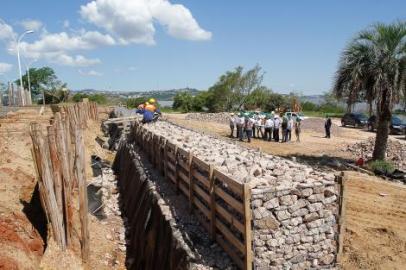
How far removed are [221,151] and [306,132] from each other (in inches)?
929

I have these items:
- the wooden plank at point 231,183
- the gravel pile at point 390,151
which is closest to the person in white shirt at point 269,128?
the gravel pile at point 390,151

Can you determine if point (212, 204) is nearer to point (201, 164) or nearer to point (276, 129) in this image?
point (201, 164)

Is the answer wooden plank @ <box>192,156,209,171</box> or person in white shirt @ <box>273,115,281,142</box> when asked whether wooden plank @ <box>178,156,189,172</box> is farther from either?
person in white shirt @ <box>273,115,281,142</box>

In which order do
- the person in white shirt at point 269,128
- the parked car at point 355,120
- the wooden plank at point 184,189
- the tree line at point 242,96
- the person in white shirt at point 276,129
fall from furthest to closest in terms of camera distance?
1. the tree line at point 242,96
2. the parked car at point 355,120
3. the person in white shirt at point 269,128
4. the person in white shirt at point 276,129
5. the wooden plank at point 184,189

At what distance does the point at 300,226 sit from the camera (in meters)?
6.17

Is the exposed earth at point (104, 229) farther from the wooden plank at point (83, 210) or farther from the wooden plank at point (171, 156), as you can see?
the wooden plank at point (171, 156)

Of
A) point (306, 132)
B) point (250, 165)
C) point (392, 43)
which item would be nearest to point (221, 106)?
point (306, 132)

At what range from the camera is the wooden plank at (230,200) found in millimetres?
5883

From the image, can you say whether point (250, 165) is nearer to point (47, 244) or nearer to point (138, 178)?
point (47, 244)

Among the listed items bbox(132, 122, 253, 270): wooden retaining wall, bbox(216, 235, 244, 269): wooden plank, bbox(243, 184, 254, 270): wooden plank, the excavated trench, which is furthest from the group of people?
bbox(243, 184, 254, 270): wooden plank

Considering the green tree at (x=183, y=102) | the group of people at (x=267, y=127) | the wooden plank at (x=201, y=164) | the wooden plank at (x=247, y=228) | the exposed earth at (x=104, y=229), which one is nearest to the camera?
the wooden plank at (x=247, y=228)

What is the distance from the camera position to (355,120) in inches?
1473

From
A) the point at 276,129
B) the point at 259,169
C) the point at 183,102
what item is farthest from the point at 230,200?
the point at 183,102

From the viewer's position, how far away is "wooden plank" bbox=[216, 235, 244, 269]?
19.8 ft
